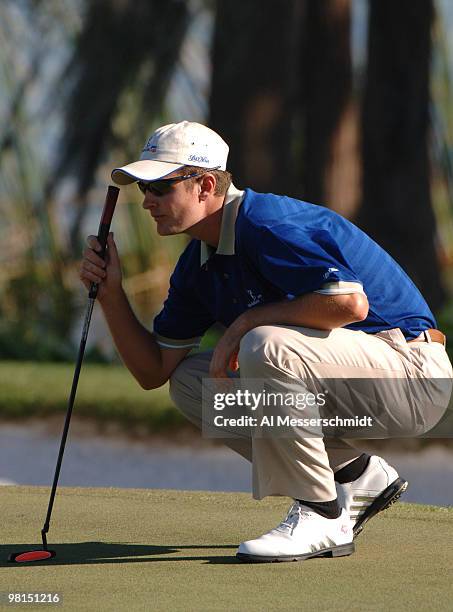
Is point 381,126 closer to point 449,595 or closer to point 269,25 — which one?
point 269,25

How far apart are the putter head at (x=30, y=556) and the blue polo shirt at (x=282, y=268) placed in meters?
0.67

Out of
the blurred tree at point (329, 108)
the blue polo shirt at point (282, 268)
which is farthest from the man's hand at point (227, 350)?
the blurred tree at point (329, 108)

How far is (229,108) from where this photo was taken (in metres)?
8.84

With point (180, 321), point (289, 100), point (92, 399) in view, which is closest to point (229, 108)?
point (289, 100)

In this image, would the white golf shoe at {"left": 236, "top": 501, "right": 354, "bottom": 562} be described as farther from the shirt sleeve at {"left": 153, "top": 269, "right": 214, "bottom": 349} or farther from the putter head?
the shirt sleeve at {"left": 153, "top": 269, "right": 214, "bottom": 349}

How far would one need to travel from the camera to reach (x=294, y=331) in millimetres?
2986

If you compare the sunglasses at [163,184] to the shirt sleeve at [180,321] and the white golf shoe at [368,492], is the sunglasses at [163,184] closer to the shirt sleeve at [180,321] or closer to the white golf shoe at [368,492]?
the shirt sleeve at [180,321]

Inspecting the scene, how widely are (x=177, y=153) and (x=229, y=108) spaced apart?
5864 millimetres

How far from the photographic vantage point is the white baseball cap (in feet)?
9.96

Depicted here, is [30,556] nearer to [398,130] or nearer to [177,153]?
[177,153]

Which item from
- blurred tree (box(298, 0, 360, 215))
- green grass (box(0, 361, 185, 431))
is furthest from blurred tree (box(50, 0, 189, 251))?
green grass (box(0, 361, 185, 431))

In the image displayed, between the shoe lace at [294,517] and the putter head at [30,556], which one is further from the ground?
the shoe lace at [294,517]

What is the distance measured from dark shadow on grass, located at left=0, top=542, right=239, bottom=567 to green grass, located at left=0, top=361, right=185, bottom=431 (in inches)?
149

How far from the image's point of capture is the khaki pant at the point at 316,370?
295cm
